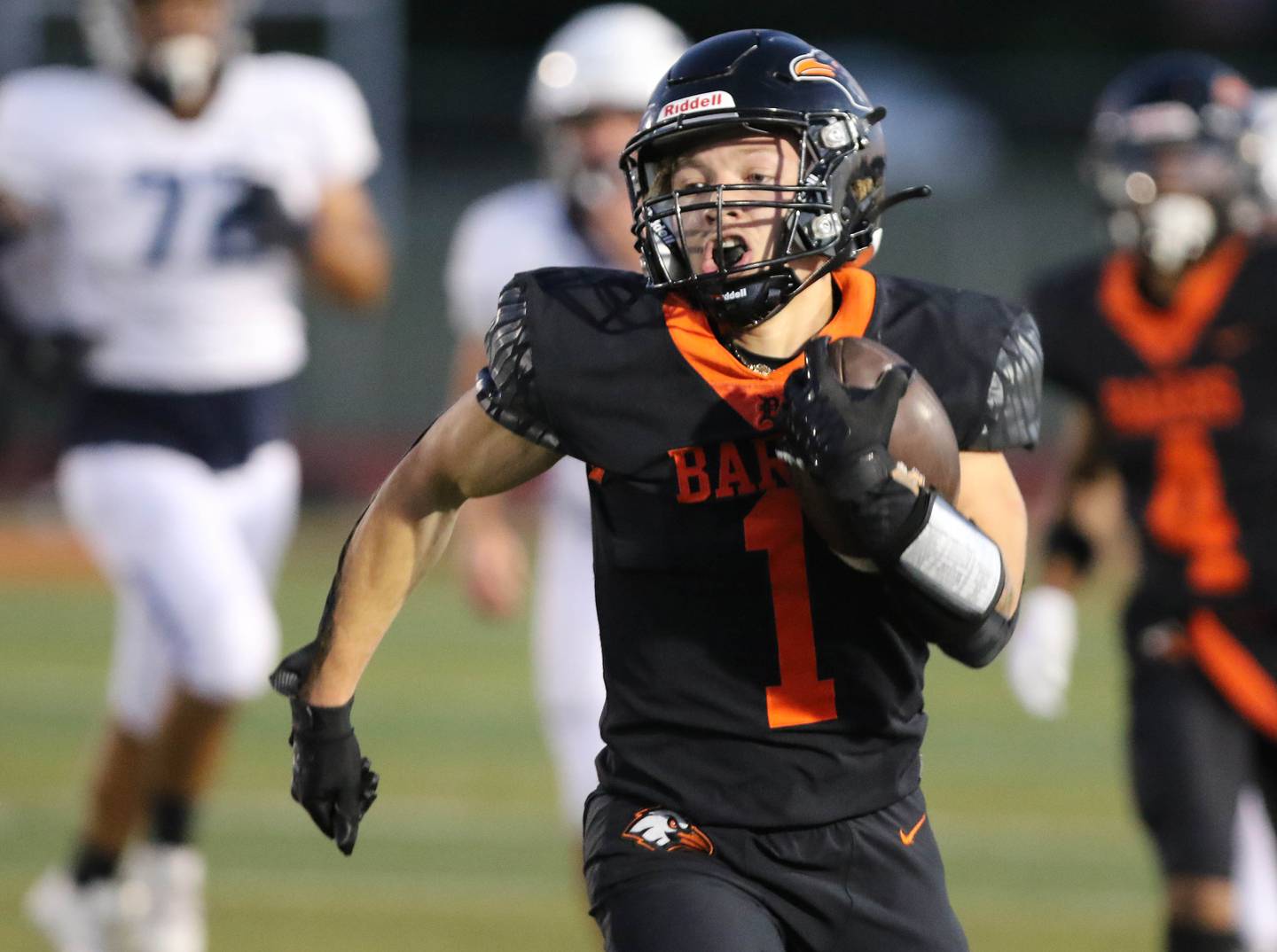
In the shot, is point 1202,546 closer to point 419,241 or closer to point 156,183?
point 156,183

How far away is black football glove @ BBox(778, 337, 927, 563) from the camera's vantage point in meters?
2.74

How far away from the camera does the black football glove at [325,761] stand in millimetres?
3227

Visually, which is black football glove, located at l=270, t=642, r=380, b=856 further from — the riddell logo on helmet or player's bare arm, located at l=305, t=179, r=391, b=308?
player's bare arm, located at l=305, t=179, r=391, b=308

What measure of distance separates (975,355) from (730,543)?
0.40 m

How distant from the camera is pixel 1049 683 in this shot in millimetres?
5152

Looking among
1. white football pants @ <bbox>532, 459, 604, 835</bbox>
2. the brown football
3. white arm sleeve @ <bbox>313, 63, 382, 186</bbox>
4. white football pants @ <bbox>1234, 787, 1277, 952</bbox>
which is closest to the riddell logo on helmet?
the brown football

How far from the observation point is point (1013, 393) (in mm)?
3064

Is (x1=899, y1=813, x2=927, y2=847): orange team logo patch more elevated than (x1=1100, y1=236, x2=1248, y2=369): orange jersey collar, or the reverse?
(x1=1100, y1=236, x2=1248, y2=369): orange jersey collar

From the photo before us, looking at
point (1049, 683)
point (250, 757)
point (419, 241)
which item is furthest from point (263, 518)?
point (419, 241)

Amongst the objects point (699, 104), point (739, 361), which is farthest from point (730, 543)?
point (699, 104)

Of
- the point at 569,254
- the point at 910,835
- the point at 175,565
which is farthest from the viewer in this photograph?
the point at 569,254

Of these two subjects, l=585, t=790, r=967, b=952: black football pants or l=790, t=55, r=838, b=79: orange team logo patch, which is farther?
l=790, t=55, r=838, b=79: orange team logo patch

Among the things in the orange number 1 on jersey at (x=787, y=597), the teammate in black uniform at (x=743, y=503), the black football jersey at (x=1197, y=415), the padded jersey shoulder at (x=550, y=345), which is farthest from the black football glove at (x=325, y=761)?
the black football jersey at (x=1197, y=415)

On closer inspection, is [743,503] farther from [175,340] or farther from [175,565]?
[175,340]
